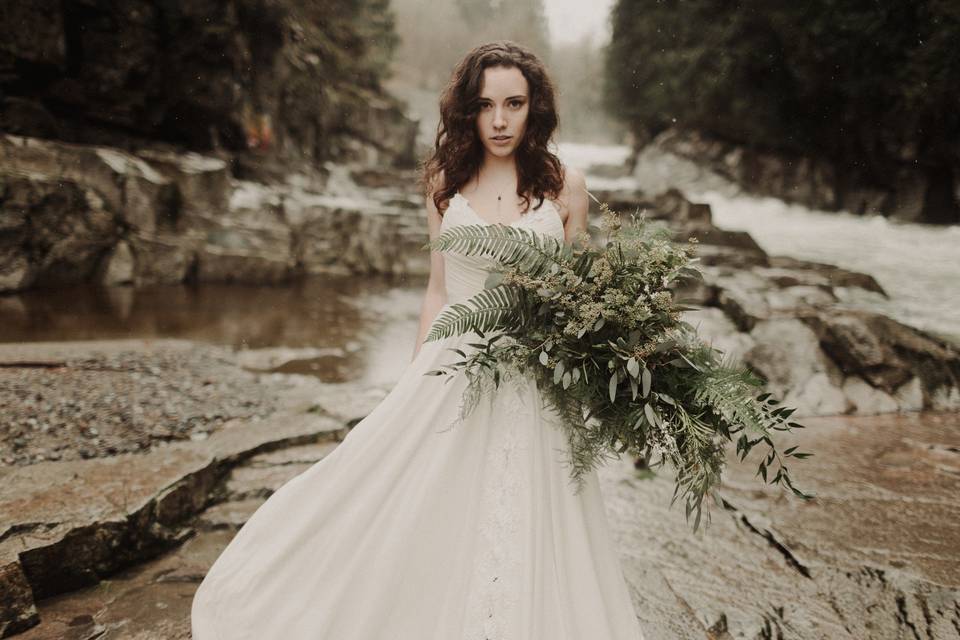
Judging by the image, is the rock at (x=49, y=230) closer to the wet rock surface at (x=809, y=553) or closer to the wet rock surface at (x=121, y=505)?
the wet rock surface at (x=121, y=505)

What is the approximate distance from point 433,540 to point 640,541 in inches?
63.7

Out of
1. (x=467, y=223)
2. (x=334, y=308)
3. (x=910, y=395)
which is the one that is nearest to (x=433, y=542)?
(x=467, y=223)

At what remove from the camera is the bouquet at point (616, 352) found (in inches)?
60.2

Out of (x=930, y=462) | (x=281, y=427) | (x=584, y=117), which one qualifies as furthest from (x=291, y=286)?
(x=584, y=117)

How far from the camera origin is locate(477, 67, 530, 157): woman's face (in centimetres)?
219

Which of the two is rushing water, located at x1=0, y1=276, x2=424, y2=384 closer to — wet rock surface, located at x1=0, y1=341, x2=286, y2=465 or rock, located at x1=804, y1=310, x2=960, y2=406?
wet rock surface, located at x1=0, y1=341, x2=286, y2=465

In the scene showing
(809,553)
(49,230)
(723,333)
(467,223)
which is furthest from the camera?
(49,230)

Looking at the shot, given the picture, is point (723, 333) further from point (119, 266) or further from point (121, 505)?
point (119, 266)

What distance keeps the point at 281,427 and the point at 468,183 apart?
2382mm

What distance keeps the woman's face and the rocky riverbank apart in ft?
4.82

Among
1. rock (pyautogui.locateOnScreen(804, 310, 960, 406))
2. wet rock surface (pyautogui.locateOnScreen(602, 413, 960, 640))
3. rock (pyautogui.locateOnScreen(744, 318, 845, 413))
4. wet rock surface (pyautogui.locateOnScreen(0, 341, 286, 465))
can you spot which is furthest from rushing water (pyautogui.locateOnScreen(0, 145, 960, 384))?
Answer: wet rock surface (pyautogui.locateOnScreen(602, 413, 960, 640))

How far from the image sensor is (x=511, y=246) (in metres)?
1.71

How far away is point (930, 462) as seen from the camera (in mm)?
4113

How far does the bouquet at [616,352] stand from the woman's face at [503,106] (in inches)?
24.0
